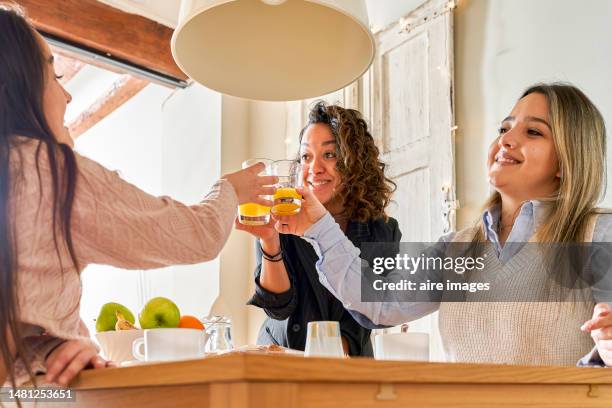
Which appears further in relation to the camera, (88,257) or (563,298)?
(563,298)

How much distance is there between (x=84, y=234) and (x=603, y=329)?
742 millimetres

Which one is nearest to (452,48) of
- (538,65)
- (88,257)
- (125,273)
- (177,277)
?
(538,65)

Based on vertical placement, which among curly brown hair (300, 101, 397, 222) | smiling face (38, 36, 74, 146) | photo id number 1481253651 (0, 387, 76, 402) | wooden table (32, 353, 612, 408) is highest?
curly brown hair (300, 101, 397, 222)

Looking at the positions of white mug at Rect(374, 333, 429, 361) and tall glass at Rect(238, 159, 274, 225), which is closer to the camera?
white mug at Rect(374, 333, 429, 361)

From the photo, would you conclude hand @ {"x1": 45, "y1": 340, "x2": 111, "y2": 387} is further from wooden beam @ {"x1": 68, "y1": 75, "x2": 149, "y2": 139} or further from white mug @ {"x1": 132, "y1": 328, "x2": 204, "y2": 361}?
wooden beam @ {"x1": 68, "y1": 75, "x2": 149, "y2": 139}

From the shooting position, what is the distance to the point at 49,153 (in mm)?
922

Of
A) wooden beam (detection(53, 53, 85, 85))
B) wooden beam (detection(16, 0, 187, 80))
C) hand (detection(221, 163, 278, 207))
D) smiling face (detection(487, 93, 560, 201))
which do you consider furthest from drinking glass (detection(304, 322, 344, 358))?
wooden beam (detection(53, 53, 85, 85))

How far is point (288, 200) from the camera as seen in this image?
158cm

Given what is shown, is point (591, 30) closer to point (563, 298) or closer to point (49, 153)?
point (563, 298)

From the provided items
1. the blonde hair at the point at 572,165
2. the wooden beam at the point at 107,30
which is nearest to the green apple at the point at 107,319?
the blonde hair at the point at 572,165

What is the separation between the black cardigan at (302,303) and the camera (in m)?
2.02

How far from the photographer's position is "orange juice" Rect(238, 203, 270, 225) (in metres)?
1.56

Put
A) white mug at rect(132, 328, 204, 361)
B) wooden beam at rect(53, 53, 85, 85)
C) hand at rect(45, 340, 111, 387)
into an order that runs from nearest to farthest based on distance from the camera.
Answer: hand at rect(45, 340, 111, 387) → white mug at rect(132, 328, 204, 361) → wooden beam at rect(53, 53, 85, 85)

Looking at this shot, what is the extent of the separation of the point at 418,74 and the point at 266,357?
2.58m
